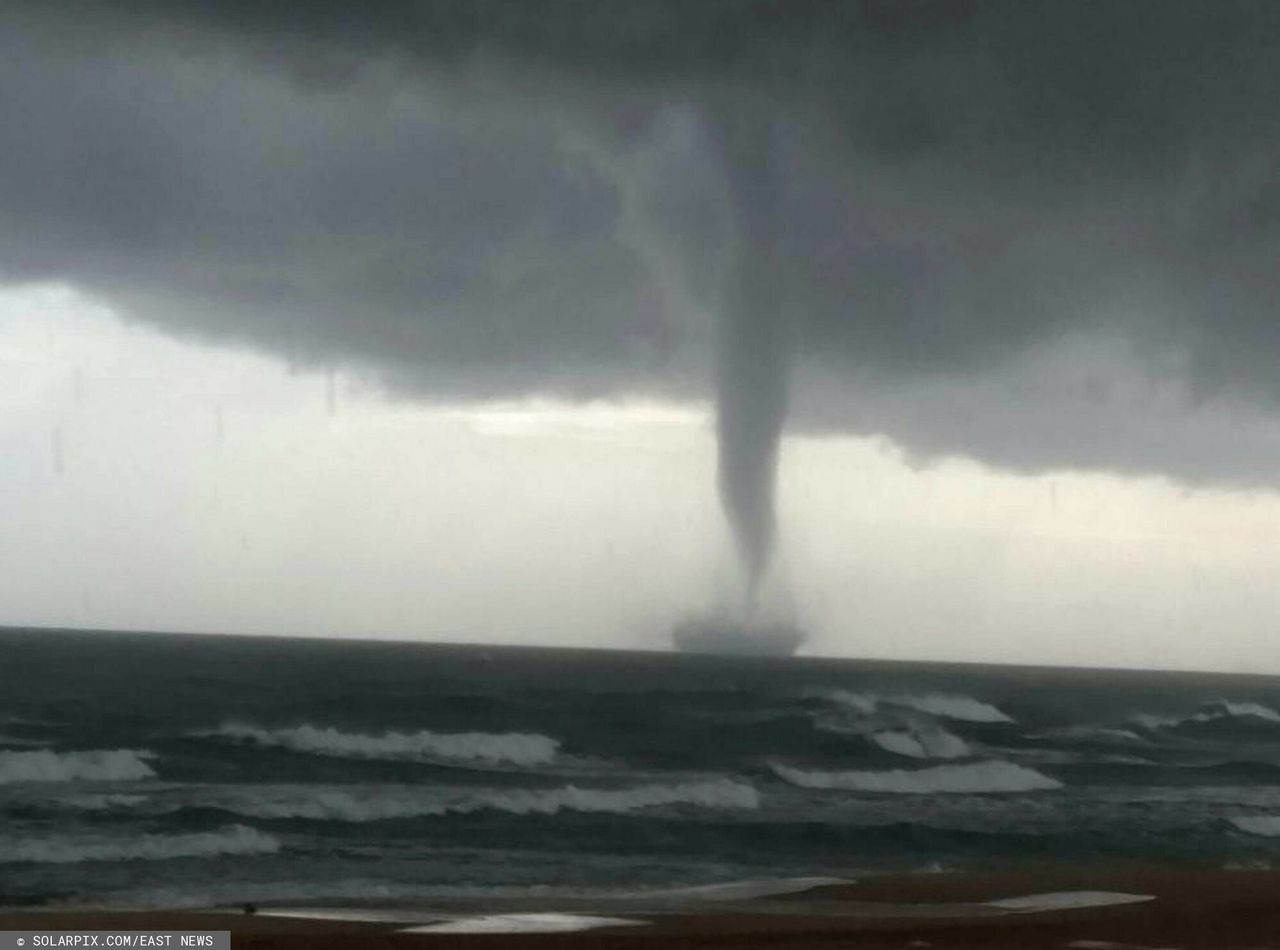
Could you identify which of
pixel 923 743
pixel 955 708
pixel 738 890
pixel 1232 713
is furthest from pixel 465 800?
pixel 1232 713

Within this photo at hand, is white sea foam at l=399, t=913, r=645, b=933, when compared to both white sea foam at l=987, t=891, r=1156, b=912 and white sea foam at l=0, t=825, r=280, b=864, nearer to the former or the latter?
white sea foam at l=987, t=891, r=1156, b=912

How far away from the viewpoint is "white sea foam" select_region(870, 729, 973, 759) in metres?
49.0

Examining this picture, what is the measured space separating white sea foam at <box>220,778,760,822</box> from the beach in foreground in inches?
472

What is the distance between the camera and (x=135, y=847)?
2597 centimetres

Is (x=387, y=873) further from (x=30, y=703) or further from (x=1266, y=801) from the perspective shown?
(x=30, y=703)

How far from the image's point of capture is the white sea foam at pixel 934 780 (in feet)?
132

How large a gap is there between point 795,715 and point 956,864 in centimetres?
3107

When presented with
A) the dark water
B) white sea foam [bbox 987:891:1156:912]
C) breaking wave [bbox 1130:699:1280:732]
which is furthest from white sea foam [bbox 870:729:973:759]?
white sea foam [bbox 987:891:1156:912]

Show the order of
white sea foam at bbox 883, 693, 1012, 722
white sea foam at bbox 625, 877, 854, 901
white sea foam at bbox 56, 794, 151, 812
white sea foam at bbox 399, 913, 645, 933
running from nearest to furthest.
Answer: white sea foam at bbox 399, 913, 645, 933 < white sea foam at bbox 625, 877, 854, 901 < white sea foam at bbox 56, 794, 151, 812 < white sea foam at bbox 883, 693, 1012, 722

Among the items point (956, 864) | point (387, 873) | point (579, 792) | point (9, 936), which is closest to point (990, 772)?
point (579, 792)

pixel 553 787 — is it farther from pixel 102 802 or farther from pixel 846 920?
pixel 846 920

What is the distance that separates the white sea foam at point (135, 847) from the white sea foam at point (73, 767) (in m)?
8.98

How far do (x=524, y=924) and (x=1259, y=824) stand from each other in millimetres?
22589

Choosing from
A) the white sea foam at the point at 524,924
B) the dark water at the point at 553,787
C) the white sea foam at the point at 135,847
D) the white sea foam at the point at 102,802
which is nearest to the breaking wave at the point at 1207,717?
the dark water at the point at 553,787
